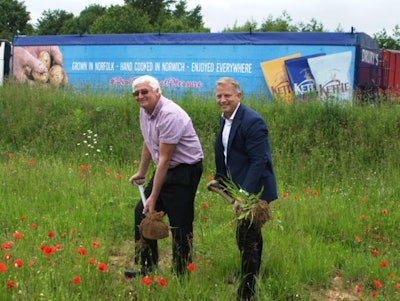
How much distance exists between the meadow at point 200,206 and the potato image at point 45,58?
6556mm

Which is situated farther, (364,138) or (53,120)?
(53,120)

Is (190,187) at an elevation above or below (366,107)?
below

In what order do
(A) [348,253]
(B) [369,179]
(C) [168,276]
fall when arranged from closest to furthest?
1. (C) [168,276]
2. (A) [348,253]
3. (B) [369,179]

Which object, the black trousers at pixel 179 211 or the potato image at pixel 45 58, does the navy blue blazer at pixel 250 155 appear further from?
the potato image at pixel 45 58

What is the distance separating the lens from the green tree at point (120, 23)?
43250 mm

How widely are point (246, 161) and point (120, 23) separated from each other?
41198 millimetres

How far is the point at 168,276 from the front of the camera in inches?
153

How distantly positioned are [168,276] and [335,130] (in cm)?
580

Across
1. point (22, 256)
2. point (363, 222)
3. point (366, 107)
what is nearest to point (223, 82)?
point (22, 256)

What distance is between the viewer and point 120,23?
142 feet

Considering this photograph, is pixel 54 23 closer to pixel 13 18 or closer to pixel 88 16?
pixel 88 16

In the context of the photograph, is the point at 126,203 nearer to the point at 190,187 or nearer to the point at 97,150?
the point at 190,187

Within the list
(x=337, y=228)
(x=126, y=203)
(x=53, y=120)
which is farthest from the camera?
(x=53, y=120)

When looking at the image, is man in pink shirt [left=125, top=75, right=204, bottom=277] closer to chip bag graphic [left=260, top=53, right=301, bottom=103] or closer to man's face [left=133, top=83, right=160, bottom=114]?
man's face [left=133, top=83, right=160, bottom=114]
